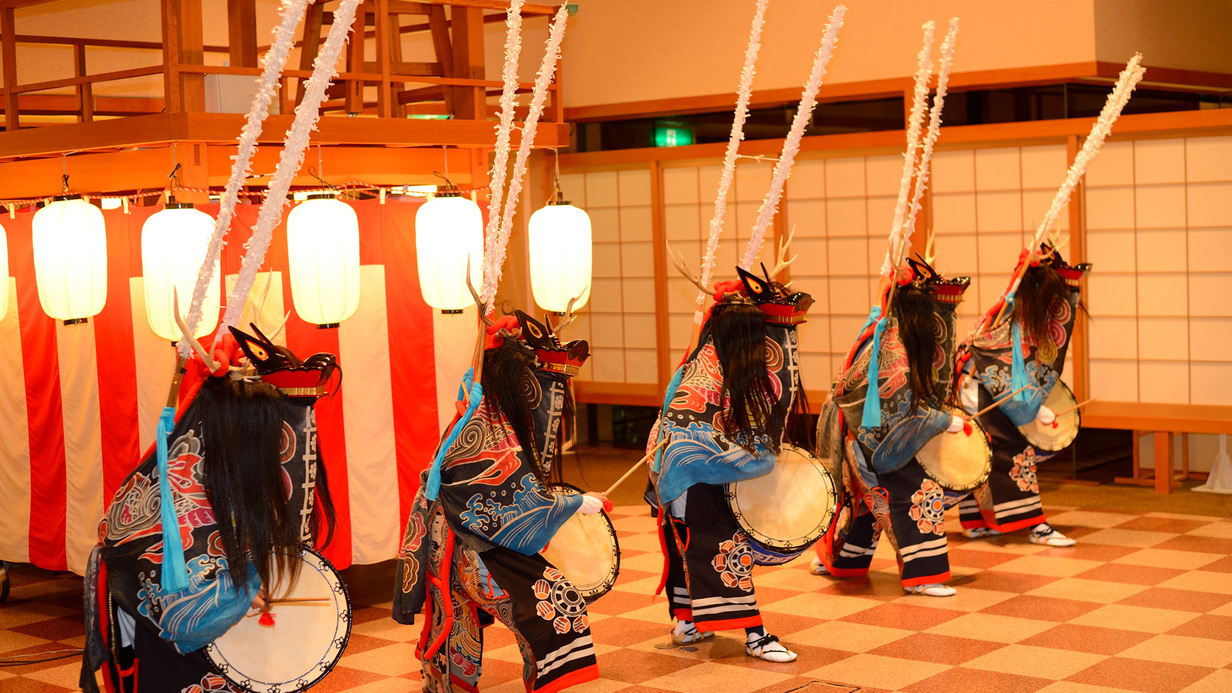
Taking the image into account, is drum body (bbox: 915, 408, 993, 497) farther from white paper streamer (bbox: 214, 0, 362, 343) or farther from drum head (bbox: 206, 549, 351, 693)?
white paper streamer (bbox: 214, 0, 362, 343)

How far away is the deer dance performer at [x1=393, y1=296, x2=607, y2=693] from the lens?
12.1 ft

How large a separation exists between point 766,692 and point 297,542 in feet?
5.42

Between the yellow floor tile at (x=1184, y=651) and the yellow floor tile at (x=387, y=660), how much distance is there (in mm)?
2309

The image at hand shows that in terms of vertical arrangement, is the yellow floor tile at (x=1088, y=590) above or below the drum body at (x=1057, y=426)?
below

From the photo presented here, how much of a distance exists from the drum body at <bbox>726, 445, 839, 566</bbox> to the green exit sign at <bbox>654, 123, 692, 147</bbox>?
460 centimetres

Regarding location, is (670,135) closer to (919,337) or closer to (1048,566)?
(919,337)

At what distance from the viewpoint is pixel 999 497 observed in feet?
19.7

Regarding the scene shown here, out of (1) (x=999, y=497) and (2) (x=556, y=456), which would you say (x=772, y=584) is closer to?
(1) (x=999, y=497)

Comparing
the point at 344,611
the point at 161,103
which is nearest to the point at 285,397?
the point at 344,611

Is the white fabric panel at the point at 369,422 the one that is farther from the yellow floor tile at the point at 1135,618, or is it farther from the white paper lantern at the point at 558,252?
the yellow floor tile at the point at 1135,618

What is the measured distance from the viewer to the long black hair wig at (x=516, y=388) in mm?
3805

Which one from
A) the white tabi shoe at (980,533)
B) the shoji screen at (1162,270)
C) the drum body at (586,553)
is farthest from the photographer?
the shoji screen at (1162,270)

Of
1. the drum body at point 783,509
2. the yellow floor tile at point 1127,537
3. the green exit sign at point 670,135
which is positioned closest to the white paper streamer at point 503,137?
the drum body at point 783,509

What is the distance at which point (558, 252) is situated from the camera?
5.95 m
